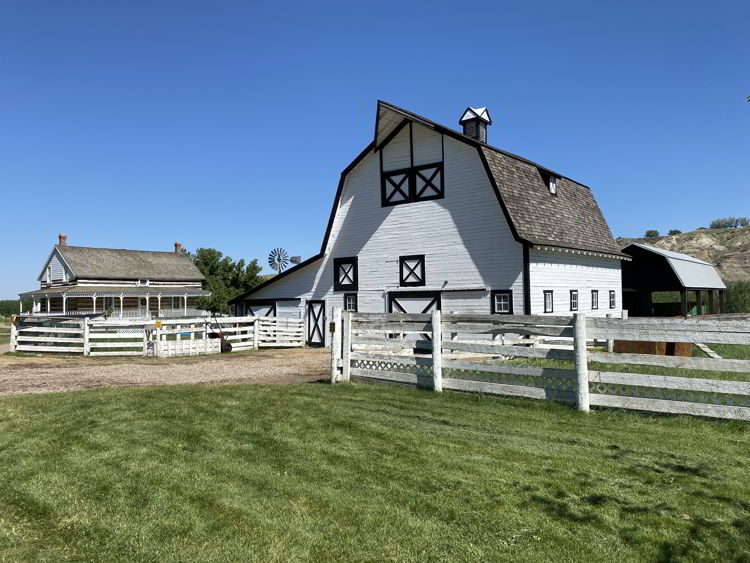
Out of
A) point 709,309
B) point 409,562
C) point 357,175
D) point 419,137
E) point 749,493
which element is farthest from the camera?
point 709,309

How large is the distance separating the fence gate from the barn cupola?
34.9 feet

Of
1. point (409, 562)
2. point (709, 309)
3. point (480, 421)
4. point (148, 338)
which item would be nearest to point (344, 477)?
point (409, 562)

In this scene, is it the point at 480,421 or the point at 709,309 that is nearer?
the point at 480,421

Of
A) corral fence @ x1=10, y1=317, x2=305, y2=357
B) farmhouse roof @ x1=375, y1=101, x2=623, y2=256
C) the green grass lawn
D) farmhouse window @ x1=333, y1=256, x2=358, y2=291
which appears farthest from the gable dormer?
the green grass lawn

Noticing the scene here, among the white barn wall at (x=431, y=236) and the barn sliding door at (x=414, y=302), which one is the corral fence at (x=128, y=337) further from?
the barn sliding door at (x=414, y=302)

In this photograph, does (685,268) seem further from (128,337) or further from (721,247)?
(721,247)

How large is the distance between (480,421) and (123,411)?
5562mm

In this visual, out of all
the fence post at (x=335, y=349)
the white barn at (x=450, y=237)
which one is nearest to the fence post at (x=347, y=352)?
the fence post at (x=335, y=349)

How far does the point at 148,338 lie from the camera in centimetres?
2170

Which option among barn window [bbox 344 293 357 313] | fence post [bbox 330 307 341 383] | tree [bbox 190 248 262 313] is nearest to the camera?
fence post [bbox 330 307 341 383]

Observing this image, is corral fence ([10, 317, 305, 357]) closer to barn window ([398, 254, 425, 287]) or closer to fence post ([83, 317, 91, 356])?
fence post ([83, 317, 91, 356])

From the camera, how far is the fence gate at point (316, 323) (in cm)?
2669

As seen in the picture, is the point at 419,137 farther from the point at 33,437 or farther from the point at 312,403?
the point at 33,437

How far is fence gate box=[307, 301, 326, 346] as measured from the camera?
2669cm
